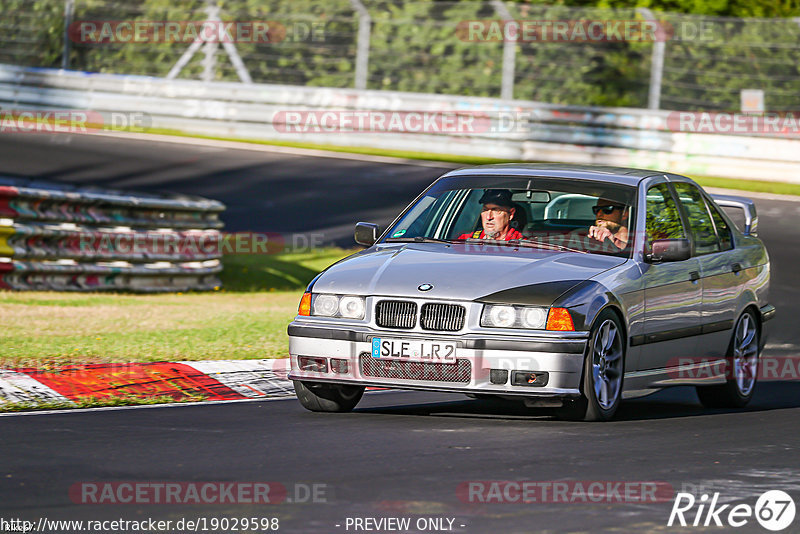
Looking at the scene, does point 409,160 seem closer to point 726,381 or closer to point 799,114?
point 799,114

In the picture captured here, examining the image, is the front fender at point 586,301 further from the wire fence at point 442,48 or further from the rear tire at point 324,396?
the wire fence at point 442,48

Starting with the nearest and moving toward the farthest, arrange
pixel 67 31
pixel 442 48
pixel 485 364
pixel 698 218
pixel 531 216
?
pixel 485 364 → pixel 531 216 → pixel 698 218 → pixel 442 48 → pixel 67 31

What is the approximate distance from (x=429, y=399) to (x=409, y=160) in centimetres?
1578

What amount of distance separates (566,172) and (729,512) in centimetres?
368

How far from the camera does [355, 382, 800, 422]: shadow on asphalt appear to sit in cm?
866

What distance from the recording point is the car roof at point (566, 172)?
30.2ft

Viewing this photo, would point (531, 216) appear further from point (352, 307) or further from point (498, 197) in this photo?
point (352, 307)

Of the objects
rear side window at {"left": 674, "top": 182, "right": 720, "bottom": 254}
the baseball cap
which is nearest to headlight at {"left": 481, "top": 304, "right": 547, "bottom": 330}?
the baseball cap

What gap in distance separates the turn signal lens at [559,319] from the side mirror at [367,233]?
1.80m

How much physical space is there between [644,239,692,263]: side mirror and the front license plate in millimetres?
1701

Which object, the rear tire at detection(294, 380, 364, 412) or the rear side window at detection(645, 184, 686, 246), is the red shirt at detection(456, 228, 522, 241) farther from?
the rear tire at detection(294, 380, 364, 412)

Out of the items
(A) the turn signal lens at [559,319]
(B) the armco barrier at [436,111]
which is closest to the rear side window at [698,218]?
(A) the turn signal lens at [559,319]

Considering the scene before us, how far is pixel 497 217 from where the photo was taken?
29.7 ft

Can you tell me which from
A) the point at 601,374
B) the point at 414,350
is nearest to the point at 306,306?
the point at 414,350
